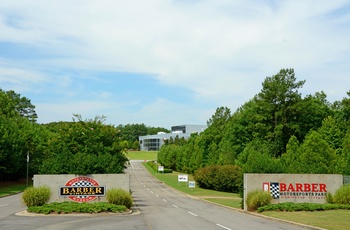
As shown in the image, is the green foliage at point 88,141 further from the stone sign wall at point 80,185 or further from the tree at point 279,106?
the tree at point 279,106

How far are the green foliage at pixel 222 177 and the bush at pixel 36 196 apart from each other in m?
31.7

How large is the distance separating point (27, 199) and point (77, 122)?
1041 centimetres

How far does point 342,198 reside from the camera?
1126 inches

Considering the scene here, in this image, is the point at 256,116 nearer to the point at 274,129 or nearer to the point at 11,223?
the point at 274,129

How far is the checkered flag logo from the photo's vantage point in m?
28.8

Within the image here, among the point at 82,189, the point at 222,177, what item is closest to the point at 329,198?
the point at 82,189

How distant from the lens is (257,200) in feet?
91.1

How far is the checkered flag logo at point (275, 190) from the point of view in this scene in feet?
94.6

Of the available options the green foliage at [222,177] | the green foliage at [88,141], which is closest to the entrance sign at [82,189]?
the green foliage at [88,141]

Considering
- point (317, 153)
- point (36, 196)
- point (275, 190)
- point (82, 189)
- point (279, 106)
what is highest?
point (279, 106)

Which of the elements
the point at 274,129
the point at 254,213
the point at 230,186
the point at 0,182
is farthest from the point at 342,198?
the point at 0,182

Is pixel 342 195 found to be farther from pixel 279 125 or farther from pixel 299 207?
pixel 279 125

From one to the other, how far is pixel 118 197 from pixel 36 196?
4.83 meters

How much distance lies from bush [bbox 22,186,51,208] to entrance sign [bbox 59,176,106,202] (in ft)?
3.45
